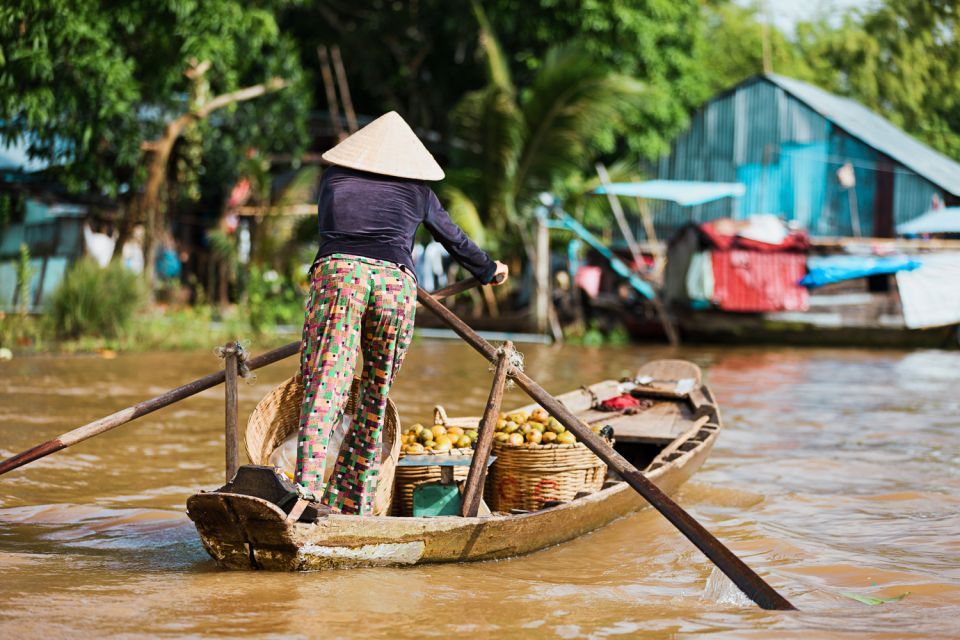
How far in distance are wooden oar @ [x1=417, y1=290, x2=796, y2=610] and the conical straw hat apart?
52 cm

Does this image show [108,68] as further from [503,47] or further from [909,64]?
[909,64]

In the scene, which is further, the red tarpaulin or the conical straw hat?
the red tarpaulin

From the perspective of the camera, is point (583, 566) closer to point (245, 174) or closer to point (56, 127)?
Result: point (56, 127)

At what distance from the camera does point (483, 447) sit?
4227 millimetres

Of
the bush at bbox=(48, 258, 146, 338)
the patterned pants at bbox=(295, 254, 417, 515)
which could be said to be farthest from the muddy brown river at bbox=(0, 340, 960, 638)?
the bush at bbox=(48, 258, 146, 338)

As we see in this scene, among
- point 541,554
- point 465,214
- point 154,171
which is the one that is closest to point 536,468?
point 541,554

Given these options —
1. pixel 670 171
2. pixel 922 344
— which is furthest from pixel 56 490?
pixel 670 171

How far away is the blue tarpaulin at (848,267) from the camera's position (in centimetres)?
1516

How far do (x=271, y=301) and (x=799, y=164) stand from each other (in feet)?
31.8

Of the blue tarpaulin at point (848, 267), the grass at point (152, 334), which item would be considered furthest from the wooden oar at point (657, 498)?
the blue tarpaulin at point (848, 267)

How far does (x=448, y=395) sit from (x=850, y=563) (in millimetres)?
5317

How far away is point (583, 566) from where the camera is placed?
4.38m

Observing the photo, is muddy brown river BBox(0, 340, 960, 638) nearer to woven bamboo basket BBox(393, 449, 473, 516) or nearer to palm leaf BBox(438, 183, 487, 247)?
woven bamboo basket BBox(393, 449, 473, 516)

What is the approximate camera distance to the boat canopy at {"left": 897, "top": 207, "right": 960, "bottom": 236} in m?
16.2
